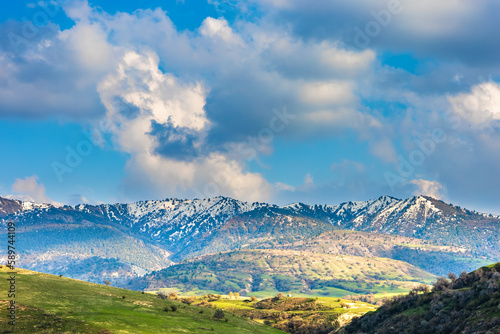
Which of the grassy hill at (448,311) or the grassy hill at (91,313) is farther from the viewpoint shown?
the grassy hill at (448,311)

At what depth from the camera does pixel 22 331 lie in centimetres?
6494

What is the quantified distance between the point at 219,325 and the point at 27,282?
40.3 m

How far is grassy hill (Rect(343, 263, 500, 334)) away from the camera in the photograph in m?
73.1

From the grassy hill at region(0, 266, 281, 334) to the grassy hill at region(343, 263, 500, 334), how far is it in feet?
110

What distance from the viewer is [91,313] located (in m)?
79.7

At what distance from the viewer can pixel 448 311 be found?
8725 centimetres

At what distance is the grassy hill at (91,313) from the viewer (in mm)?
70375

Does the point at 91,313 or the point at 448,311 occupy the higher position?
the point at 448,311

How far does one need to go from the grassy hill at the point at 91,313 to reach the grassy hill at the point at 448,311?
3351 cm

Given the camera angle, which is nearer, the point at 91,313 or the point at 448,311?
the point at 91,313

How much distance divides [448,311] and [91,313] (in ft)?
212

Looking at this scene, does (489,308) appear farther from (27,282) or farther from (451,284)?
(27,282)

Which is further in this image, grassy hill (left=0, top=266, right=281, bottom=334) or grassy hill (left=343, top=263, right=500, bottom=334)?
grassy hill (left=343, top=263, right=500, bottom=334)

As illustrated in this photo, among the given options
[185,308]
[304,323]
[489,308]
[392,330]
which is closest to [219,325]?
[185,308]
